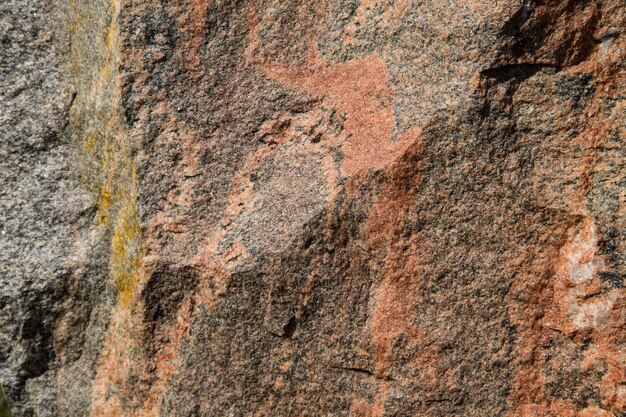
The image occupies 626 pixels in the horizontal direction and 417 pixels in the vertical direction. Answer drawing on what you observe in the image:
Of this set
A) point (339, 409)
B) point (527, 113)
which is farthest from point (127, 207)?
point (527, 113)

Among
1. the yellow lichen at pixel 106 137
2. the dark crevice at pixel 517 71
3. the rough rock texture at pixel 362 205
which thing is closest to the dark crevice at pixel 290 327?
the rough rock texture at pixel 362 205

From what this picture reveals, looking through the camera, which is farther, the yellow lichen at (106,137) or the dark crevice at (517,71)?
the yellow lichen at (106,137)

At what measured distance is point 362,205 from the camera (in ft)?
4.89

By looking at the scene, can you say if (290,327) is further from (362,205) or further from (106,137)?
(106,137)

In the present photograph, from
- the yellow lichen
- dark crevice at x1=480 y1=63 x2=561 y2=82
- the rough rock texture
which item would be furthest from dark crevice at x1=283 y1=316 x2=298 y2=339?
dark crevice at x1=480 y1=63 x2=561 y2=82

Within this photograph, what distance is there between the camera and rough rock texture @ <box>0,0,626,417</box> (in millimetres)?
1410

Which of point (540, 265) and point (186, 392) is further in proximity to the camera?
point (186, 392)

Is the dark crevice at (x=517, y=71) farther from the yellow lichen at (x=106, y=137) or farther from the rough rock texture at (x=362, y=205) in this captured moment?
the yellow lichen at (x=106, y=137)

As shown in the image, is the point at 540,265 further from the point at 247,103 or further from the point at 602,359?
the point at 247,103

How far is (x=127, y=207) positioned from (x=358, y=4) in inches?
27.4

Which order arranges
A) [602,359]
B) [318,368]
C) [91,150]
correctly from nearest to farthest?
[602,359] → [318,368] → [91,150]

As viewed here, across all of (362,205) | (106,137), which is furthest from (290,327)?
(106,137)

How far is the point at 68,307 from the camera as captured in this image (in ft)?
5.95

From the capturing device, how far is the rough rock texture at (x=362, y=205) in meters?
1.41
